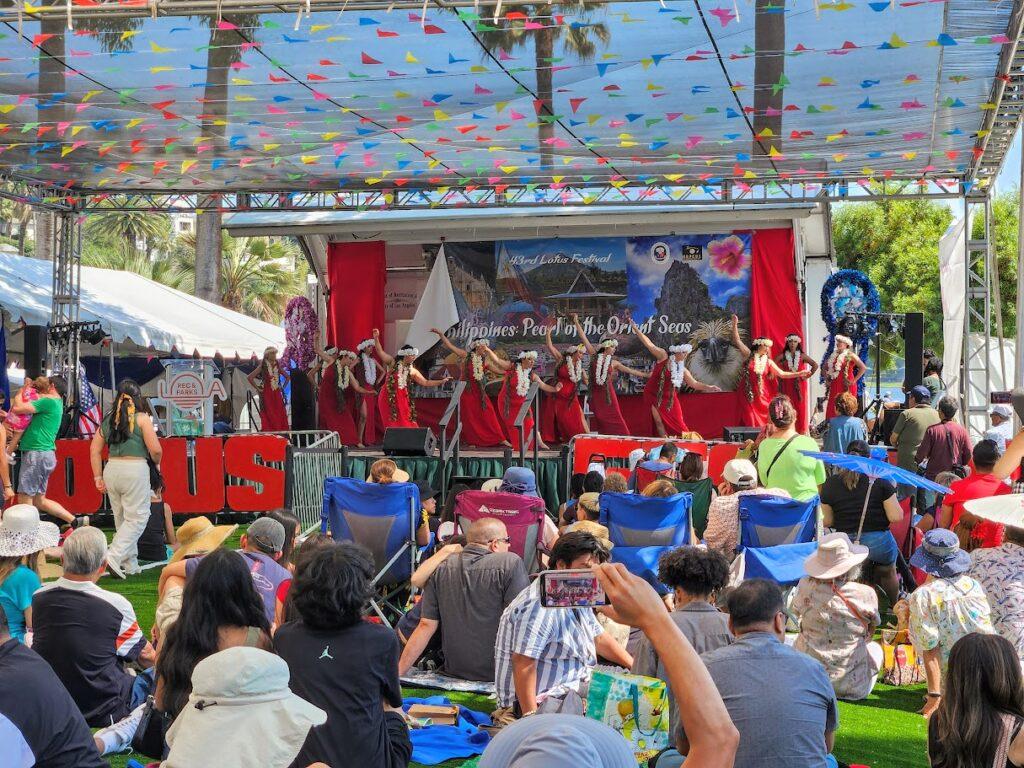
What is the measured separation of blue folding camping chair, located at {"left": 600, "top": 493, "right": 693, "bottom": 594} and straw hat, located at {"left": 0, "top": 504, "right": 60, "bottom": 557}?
3348 mm

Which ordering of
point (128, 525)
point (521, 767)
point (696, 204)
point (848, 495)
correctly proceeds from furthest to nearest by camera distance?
point (696, 204) → point (128, 525) → point (848, 495) → point (521, 767)

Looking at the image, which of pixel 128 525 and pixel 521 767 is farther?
pixel 128 525

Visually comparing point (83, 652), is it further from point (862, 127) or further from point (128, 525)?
point (862, 127)

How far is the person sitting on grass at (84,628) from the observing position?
4.91 m

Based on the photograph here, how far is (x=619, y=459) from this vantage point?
497 inches

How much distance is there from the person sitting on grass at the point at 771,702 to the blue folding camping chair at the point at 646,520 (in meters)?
4.04

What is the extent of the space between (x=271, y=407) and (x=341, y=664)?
14034 millimetres

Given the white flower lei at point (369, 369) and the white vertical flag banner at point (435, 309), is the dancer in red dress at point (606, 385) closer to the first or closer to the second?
the white vertical flag banner at point (435, 309)

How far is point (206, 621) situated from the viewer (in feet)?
12.5

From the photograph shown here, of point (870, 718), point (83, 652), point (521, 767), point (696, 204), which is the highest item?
point (696, 204)

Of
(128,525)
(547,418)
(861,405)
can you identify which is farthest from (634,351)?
(128,525)

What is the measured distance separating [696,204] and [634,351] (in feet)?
7.78

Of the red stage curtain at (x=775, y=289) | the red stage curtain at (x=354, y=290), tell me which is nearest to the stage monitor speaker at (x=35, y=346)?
the red stage curtain at (x=354, y=290)

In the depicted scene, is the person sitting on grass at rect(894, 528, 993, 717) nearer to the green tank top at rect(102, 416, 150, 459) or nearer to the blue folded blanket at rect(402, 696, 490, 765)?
the blue folded blanket at rect(402, 696, 490, 765)
